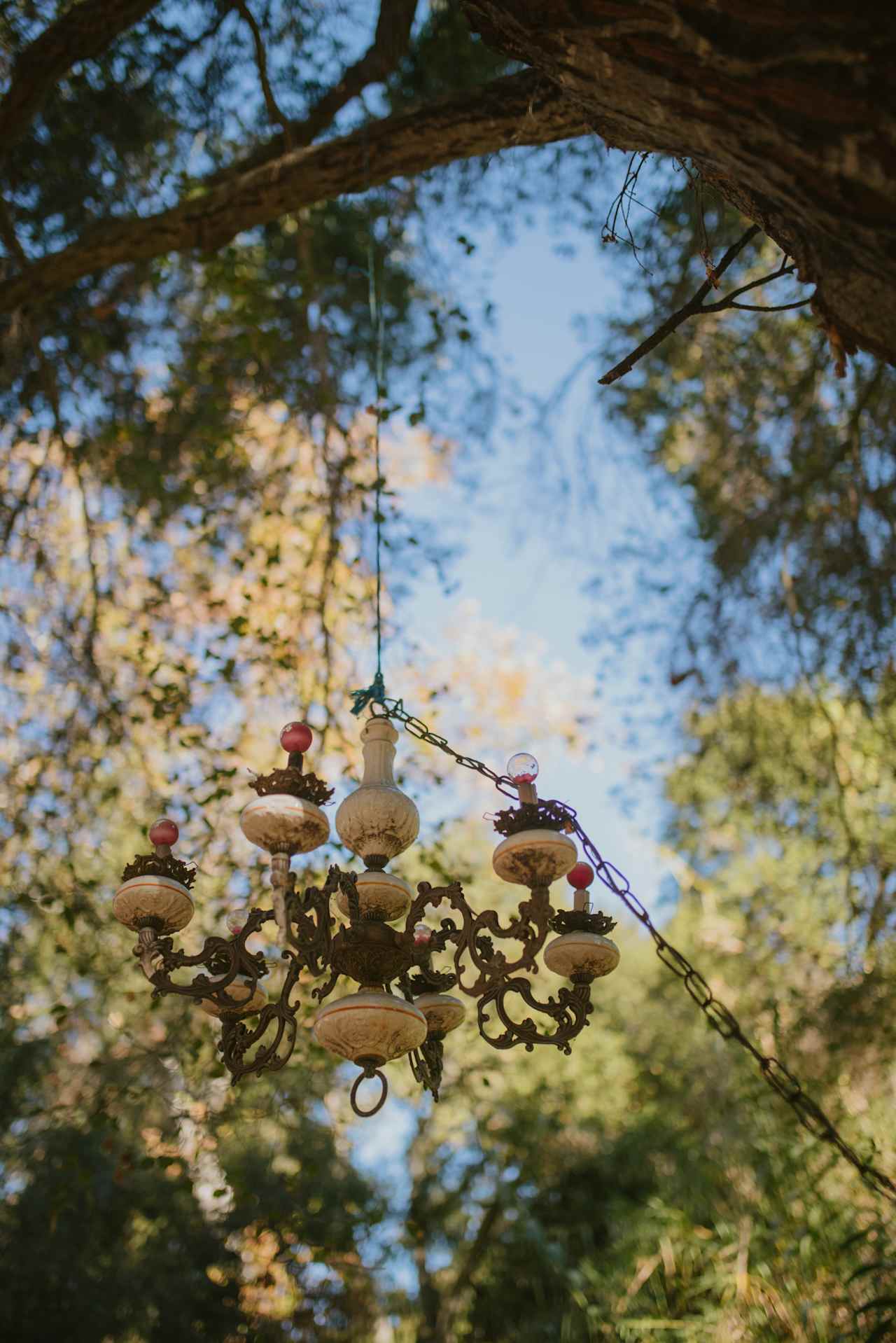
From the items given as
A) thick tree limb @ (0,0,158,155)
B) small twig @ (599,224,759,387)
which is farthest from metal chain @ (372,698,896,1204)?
thick tree limb @ (0,0,158,155)

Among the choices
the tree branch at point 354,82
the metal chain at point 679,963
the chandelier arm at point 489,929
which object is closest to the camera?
the chandelier arm at point 489,929

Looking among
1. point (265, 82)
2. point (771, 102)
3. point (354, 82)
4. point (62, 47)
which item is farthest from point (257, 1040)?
point (354, 82)

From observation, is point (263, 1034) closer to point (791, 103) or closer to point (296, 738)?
point (296, 738)

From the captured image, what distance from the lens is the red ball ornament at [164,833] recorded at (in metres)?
2.57

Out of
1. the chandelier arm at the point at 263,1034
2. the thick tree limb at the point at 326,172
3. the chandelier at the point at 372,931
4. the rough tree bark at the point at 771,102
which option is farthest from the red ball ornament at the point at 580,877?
the thick tree limb at the point at 326,172

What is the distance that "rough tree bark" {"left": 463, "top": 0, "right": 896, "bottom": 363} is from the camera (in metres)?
1.34

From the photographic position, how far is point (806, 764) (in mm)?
6410

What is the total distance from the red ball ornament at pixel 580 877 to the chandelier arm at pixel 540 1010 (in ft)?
0.71

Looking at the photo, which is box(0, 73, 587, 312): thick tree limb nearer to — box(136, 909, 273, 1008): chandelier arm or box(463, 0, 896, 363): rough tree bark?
box(463, 0, 896, 363): rough tree bark

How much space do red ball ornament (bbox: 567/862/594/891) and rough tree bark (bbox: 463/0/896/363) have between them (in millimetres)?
1447

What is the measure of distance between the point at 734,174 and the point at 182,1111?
3885mm

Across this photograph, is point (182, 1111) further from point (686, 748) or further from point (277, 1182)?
point (686, 748)

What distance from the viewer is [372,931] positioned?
242 cm

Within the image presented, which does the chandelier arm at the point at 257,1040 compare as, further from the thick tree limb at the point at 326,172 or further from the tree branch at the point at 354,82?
the tree branch at the point at 354,82
